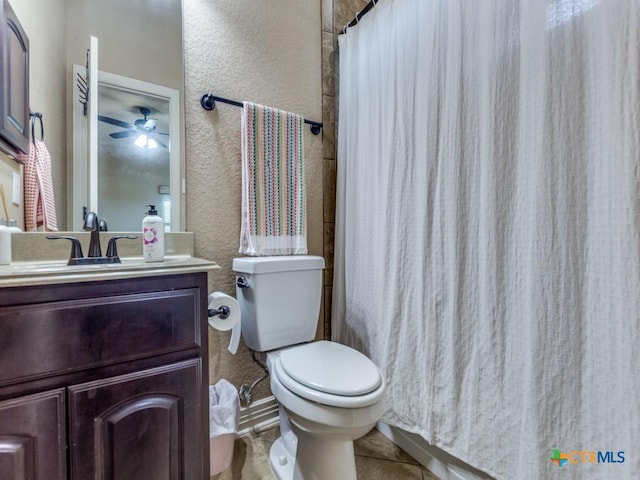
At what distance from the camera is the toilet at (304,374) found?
0.87 metres

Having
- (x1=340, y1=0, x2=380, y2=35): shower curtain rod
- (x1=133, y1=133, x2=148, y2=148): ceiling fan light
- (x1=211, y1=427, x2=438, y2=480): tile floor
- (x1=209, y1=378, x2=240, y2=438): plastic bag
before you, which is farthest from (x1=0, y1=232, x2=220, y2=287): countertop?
(x1=340, y1=0, x2=380, y2=35): shower curtain rod

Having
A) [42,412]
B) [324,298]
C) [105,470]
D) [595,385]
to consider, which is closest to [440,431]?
[595,385]

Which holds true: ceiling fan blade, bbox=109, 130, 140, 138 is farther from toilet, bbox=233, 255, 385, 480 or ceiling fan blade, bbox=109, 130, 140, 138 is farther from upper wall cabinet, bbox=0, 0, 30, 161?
toilet, bbox=233, 255, 385, 480

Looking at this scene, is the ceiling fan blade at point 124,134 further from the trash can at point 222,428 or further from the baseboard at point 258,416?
the baseboard at point 258,416

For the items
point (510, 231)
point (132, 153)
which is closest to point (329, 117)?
point (132, 153)

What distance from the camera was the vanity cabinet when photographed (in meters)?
0.59

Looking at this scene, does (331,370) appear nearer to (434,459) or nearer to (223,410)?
(223,410)

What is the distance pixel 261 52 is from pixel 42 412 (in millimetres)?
1614

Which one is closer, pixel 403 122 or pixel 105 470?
pixel 105 470

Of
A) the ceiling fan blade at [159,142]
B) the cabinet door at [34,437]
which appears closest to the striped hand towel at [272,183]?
the ceiling fan blade at [159,142]

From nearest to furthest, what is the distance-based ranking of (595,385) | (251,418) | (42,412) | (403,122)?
(42,412) → (595,385) → (403,122) → (251,418)

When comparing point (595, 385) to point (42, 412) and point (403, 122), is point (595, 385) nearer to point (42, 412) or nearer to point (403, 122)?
point (403, 122)

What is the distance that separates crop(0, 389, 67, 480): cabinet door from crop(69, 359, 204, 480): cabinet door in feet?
0.07

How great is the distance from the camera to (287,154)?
4.82 ft
